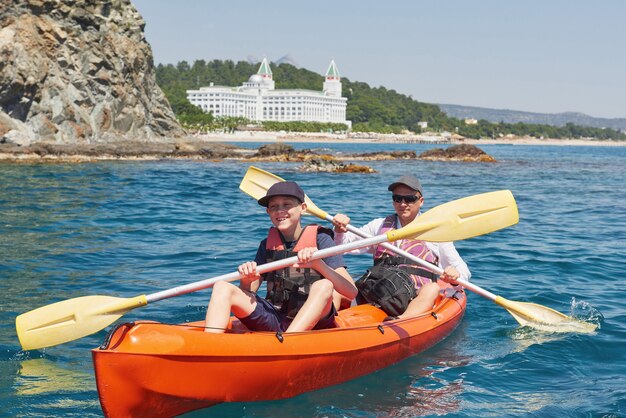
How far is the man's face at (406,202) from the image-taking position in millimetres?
5812

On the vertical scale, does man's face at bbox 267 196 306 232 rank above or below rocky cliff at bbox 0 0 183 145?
below

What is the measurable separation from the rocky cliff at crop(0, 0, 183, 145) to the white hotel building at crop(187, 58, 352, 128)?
110427mm

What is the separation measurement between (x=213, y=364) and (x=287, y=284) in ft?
3.10

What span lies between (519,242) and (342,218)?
254 inches

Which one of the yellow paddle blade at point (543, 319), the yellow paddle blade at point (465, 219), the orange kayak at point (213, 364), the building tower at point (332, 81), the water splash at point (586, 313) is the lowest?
the water splash at point (586, 313)

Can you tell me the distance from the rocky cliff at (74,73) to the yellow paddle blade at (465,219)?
30958mm

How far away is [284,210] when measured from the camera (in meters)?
4.67

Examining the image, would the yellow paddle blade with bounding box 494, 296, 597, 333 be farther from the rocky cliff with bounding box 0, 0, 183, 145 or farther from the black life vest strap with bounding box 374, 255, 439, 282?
the rocky cliff with bounding box 0, 0, 183, 145

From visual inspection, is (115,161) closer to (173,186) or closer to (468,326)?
(173,186)

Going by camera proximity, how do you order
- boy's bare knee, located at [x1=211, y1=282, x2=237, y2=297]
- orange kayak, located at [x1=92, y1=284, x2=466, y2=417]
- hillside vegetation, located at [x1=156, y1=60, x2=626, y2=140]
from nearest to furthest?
orange kayak, located at [x1=92, y1=284, x2=466, y2=417] < boy's bare knee, located at [x1=211, y1=282, x2=237, y2=297] < hillside vegetation, located at [x1=156, y1=60, x2=626, y2=140]

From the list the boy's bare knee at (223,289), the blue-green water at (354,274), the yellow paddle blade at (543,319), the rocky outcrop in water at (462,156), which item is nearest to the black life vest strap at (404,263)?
the blue-green water at (354,274)

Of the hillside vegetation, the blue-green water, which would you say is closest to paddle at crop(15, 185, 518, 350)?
the blue-green water

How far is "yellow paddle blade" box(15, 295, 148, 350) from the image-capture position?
4.82 m

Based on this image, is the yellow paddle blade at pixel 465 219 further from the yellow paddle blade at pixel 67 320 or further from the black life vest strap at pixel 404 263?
the yellow paddle blade at pixel 67 320
